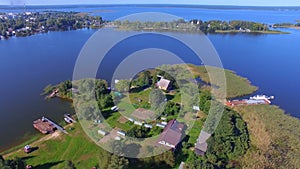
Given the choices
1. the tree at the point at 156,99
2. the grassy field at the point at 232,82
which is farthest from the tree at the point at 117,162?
the grassy field at the point at 232,82

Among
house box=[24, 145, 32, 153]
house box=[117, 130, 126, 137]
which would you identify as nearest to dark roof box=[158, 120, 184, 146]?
house box=[117, 130, 126, 137]

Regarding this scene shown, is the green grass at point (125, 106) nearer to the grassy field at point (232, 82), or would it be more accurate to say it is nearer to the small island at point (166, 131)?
the small island at point (166, 131)

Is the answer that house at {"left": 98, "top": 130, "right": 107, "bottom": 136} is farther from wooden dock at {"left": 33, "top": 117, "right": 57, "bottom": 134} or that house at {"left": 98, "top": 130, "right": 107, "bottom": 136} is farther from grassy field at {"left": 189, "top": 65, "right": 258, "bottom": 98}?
grassy field at {"left": 189, "top": 65, "right": 258, "bottom": 98}

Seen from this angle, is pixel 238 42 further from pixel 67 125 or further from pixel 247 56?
pixel 67 125

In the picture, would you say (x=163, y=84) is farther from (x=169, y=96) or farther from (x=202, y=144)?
(x=202, y=144)

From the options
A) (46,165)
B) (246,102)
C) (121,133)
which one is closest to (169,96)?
(246,102)

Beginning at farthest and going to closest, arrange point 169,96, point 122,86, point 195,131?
point 122,86
point 169,96
point 195,131
